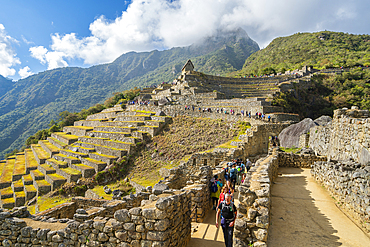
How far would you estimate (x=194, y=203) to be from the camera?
21.0 feet

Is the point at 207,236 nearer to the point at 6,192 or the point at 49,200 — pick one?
the point at 49,200

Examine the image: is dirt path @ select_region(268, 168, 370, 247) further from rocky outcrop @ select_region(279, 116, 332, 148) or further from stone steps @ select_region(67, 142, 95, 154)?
stone steps @ select_region(67, 142, 95, 154)

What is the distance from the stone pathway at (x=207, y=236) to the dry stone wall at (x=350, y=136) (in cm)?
490

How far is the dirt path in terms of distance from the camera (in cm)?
396

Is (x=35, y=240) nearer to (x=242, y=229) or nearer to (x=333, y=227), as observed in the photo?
(x=242, y=229)

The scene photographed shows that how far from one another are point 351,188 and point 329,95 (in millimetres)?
41704

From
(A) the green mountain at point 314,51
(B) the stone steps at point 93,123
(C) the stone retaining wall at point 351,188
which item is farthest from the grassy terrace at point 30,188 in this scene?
(A) the green mountain at point 314,51

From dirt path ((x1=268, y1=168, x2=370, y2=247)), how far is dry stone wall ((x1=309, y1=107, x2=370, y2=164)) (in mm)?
1699

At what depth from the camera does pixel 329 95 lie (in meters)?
38.7

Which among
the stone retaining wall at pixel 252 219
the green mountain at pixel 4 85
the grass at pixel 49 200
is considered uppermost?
the green mountain at pixel 4 85

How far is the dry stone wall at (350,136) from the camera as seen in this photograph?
6416mm

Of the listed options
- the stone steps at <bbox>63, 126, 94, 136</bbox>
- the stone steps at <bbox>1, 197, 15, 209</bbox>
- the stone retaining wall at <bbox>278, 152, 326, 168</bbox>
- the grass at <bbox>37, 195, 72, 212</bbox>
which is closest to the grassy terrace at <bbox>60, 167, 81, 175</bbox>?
the grass at <bbox>37, 195, 72, 212</bbox>

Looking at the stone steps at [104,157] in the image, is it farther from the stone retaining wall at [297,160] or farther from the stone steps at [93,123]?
the stone retaining wall at [297,160]

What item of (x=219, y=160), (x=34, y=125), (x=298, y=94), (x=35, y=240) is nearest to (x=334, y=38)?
(x=298, y=94)
